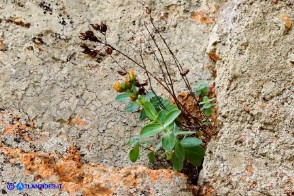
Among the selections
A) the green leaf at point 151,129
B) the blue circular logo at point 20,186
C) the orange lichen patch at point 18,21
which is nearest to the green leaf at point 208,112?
the green leaf at point 151,129

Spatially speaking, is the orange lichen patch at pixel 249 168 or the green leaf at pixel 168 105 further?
the green leaf at pixel 168 105

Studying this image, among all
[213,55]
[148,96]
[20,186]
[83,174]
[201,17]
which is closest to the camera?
[20,186]

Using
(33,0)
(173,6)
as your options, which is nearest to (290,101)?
(173,6)

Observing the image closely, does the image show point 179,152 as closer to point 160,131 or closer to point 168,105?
point 160,131

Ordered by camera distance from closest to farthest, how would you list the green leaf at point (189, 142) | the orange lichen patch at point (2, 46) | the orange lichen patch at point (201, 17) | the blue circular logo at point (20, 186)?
the blue circular logo at point (20, 186) < the green leaf at point (189, 142) < the orange lichen patch at point (2, 46) < the orange lichen patch at point (201, 17)

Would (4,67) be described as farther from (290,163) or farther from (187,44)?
(290,163)

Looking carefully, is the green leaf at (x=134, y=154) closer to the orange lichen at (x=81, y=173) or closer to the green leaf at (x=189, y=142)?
the orange lichen at (x=81, y=173)

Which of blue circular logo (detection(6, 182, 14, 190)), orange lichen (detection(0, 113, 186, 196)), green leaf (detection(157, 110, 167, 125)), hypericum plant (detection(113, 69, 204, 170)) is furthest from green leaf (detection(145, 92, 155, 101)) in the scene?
blue circular logo (detection(6, 182, 14, 190))

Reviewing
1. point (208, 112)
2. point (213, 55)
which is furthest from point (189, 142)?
point (213, 55)
